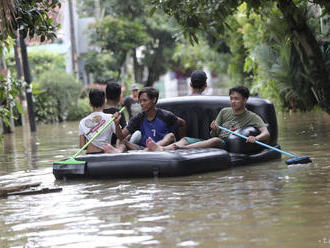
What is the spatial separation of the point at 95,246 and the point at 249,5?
14.3 feet

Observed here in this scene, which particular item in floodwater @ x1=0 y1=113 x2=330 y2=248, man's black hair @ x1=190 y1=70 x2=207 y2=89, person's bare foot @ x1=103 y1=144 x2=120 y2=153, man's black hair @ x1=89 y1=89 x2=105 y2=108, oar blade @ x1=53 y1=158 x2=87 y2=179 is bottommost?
floodwater @ x1=0 y1=113 x2=330 y2=248

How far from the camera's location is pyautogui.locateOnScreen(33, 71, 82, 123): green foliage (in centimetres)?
3238

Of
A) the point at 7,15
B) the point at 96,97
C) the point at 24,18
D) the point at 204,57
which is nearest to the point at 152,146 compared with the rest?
the point at 96,97

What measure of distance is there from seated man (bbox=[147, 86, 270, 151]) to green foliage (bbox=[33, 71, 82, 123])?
2271 cm

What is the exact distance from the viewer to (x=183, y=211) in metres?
6.47

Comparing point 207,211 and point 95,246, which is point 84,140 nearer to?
point 207,211

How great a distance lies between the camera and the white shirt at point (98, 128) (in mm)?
9875

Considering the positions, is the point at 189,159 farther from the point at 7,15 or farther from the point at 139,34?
the point at 139,34

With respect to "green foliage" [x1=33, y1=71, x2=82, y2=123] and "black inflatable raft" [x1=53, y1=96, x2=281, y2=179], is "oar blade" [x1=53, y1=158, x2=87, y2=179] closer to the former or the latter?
"black inflatable raft" [x1=53, y1=96, x2=281, y2=179]

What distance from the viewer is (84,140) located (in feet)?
32.8

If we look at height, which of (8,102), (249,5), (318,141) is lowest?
(318,141)

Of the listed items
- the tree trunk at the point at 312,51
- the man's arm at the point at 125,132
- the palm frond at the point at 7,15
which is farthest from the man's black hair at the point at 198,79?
the tree trunk at the point at 312,51

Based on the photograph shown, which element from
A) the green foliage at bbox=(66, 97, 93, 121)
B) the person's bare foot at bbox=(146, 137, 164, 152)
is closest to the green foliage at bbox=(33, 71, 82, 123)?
the green foliage at bbox=(66, 97, 93, 121)

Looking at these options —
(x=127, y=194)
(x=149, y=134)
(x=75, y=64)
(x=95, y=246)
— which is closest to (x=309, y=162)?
(x=149, y=134)
